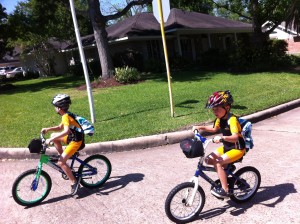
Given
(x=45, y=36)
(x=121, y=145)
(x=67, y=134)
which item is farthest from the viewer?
(x=45, y=36)

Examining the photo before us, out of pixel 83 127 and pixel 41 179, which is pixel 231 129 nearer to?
pixel 83 127

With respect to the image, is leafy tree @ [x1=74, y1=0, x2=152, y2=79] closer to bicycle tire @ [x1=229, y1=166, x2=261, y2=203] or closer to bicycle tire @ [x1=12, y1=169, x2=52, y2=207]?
bicycle tire @ [x1=12, y1=169, x2=52, y2=207]

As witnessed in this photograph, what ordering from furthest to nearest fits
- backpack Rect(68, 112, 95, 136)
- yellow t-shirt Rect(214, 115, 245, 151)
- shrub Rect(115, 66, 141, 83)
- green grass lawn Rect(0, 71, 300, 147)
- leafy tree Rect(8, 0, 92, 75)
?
leafy tree Rect(8, 0, 92, 75) < shrub Rect(115, 66, 141, 83) < green grass lawn Rect(0, 71, 300, 147) < backpack Rect(68, 112, 95, 136) < yellow t-shirt Rect(214, 115, 245, 151)

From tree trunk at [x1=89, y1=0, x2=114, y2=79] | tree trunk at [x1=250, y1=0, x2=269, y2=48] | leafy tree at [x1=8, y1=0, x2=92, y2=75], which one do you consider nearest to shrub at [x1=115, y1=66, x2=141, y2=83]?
tree trunk at [x1=89, y1=0, x2=114, y2=79]

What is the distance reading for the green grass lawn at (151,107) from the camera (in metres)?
7.89

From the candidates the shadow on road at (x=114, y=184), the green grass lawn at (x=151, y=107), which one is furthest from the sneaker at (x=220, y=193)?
the green grass lawn at (x=151, y=107)

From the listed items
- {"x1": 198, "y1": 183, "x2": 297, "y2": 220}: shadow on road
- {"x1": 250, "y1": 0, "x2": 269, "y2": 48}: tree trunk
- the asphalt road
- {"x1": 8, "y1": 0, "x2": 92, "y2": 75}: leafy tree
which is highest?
{"x1": 8, "y1": 0, "x2": 92, "y2": 75}: leafy tree

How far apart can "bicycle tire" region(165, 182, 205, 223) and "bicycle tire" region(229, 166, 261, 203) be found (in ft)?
1.45

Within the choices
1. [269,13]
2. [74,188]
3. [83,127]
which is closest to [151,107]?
[83,127]

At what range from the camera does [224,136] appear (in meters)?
3.83

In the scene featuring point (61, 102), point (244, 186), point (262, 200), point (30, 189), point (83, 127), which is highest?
point (61, 102)

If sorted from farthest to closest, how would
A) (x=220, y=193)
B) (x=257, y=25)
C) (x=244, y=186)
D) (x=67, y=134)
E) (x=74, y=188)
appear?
(x=257, y=25), (x=74, y=188), (x=67, y=134), (x=244, y=186), (x=220, y=193)

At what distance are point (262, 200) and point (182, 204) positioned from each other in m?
1.06

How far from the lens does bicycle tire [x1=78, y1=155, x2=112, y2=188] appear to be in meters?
5.06
